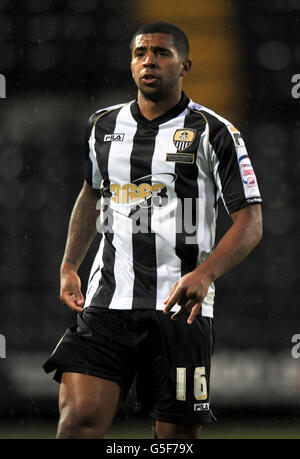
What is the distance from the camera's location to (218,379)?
609 cm

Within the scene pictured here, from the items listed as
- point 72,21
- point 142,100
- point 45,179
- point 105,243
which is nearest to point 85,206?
point 105,243

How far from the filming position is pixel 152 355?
315 cm

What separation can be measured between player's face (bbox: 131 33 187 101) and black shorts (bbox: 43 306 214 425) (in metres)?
0.85

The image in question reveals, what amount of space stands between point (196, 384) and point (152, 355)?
194 millimetres

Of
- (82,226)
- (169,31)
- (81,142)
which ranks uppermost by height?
(169,31)

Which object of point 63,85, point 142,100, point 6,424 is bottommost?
point 6,424

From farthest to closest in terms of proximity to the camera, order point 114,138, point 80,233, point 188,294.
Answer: point 80,233 < point 114,138 < point 188,294

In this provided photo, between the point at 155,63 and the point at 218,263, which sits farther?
the point at 155,63

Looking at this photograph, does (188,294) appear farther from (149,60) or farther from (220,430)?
(220,430)

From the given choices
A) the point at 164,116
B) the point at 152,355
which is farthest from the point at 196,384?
the point at 164,116

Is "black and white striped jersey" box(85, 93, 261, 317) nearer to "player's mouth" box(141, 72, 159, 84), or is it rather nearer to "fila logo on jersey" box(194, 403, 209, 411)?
"player's mouth" box(141, 72, 159, 84)

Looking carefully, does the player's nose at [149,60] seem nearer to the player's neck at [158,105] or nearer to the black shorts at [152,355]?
the player's neck at [158,105]

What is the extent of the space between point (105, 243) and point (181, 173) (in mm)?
404

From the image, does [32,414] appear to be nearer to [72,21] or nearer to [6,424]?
[6,424]
